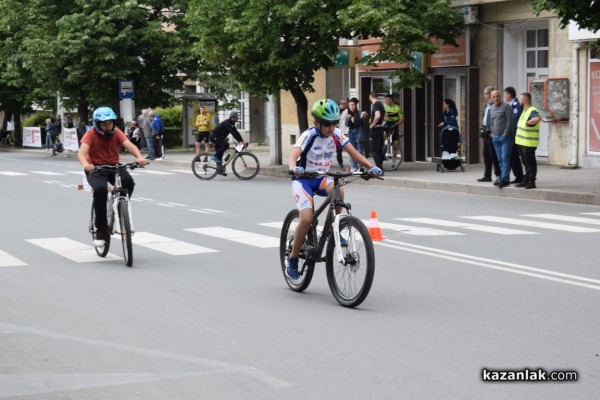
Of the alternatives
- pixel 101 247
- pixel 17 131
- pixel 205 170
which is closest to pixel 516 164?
pixel 205 170

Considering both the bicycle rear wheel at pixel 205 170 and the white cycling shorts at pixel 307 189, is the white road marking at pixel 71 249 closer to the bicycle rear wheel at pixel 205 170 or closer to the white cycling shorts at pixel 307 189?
the white cycling shorts at pixel 307 189

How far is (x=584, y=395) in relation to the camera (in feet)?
20.4

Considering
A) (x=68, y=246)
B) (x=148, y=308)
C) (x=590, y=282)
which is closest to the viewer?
(x=148, y=308)

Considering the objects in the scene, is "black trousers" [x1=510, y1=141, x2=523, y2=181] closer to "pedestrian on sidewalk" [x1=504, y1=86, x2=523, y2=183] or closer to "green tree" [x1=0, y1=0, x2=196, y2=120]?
"pedestrian on sidewalk" [x1=504, y1=86, x2=523, y2=183]

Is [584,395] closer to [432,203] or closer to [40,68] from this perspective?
[432,203]

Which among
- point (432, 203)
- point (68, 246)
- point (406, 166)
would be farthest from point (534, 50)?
point (68, 246)

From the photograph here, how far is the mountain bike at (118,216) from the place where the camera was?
12.2 meters

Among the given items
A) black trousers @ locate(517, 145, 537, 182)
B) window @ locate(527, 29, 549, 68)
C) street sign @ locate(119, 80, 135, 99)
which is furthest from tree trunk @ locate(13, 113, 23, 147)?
black trousers @ locate(517, 145, 537, 182)

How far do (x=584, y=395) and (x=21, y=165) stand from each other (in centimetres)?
3493

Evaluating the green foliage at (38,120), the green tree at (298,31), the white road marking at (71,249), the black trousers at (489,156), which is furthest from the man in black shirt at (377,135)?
the green foliage at (38,120)

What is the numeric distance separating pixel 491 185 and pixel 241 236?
8.76 m

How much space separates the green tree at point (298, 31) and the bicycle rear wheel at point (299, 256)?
16.7 meters

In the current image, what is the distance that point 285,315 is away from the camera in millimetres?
9023

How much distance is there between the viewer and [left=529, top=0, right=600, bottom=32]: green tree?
18562mm
